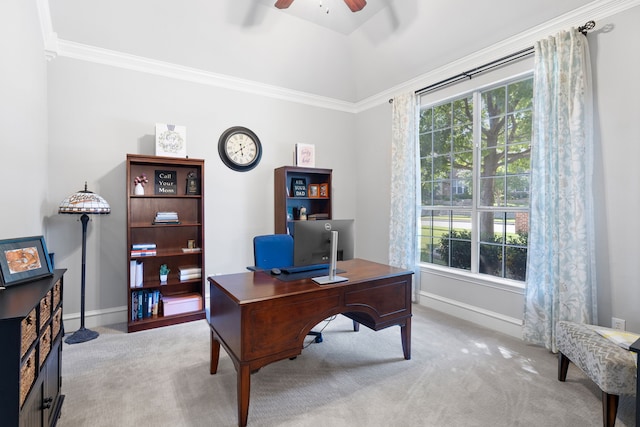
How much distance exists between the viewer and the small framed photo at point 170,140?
335 cm

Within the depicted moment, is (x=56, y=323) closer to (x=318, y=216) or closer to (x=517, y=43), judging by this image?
(x=318, y=216)

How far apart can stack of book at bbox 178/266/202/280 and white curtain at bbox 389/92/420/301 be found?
2.52 meters

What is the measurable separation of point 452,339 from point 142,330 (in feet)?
10.4

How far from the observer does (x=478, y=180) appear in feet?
11.4

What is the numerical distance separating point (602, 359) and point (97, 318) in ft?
14.3

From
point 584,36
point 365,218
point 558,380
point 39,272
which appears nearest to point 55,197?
point 39,272

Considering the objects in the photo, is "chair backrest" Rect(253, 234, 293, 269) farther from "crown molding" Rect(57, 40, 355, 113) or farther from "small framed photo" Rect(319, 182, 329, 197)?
"crown molding" Rect(57, 40, 355, 113)

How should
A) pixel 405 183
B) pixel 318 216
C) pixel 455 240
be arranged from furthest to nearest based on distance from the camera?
1. pixel 318 216
2. pixel 405 183
3. pixel 455 240

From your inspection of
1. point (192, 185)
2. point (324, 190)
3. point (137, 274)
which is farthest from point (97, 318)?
point (324, 190)

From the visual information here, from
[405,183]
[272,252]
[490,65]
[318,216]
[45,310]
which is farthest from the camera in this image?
[318,216]

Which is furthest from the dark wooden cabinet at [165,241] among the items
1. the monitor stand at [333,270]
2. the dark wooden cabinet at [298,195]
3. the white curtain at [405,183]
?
the white curtain at [405,183]

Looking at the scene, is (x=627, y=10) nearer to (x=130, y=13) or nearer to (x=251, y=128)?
(x=251, y=128)

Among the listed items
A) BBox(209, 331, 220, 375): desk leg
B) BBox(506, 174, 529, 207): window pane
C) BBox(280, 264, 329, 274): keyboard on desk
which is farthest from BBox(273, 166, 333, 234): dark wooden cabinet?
BBox(506, 174, 529, 207): window pane

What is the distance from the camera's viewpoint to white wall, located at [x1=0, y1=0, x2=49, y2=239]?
67.7 inches
